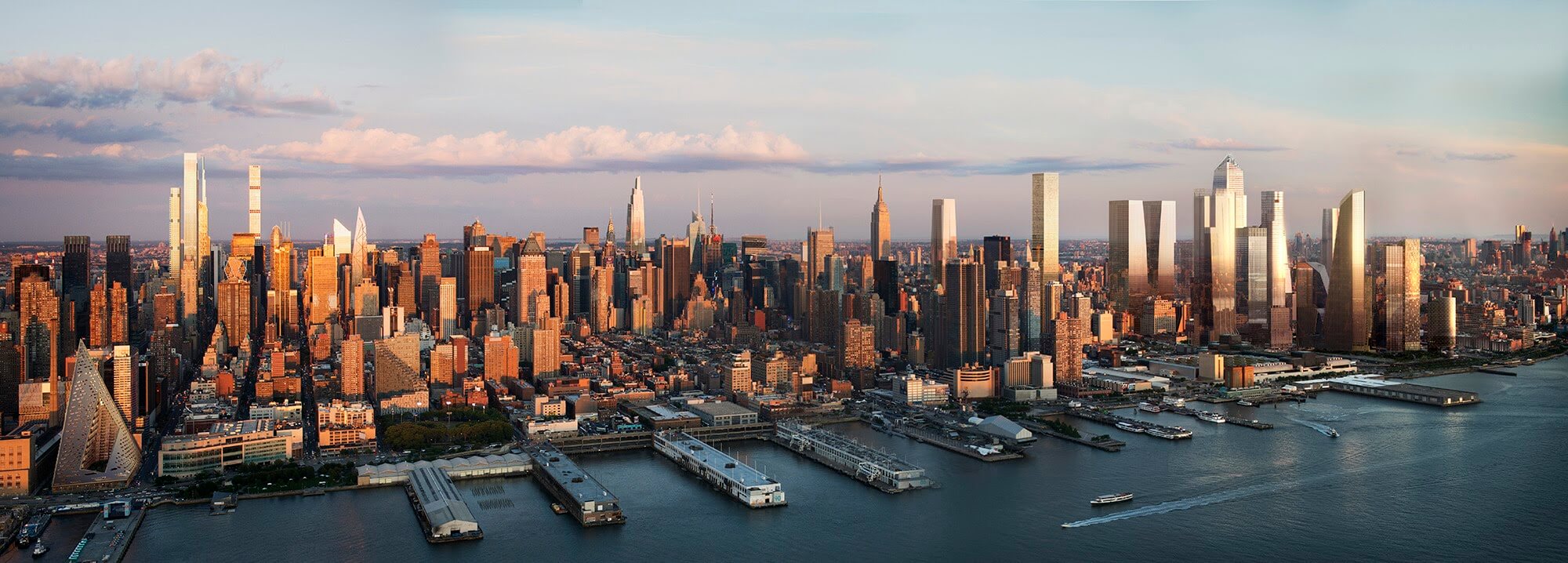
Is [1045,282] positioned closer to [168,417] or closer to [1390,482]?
[1390,482]

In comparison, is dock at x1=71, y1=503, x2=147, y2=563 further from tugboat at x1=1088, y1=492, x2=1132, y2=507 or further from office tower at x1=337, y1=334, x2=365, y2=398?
tugboat at x1=1088, y1=492, x2=1132, y2=507

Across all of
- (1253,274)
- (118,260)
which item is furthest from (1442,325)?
(118,260)

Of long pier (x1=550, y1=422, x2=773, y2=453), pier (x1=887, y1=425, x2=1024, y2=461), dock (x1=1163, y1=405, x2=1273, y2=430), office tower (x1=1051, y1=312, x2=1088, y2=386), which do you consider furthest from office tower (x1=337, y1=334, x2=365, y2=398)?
dock (x1=1163, y1=405, x2=1273, y2=430)

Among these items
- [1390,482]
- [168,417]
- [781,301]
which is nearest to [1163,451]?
[1390,482]

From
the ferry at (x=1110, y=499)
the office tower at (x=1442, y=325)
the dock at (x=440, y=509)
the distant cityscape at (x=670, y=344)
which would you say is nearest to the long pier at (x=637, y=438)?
the distant cityscape at (x=670, y=344)

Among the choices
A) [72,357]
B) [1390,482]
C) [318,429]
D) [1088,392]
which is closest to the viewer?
[1390,482]

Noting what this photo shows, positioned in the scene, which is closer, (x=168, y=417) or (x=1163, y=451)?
(x=1163, y=451)
